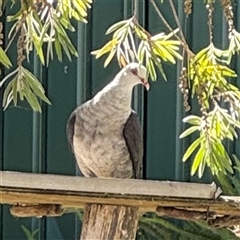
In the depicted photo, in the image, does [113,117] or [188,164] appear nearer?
→ [113,117]

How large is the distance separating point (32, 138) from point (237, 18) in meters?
0.84

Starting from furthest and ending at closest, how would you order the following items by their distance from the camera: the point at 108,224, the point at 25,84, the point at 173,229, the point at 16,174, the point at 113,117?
the point at 173,229 < the point at 113,117 < the point at 25,84 < the point at 108,224 < the point at 16,174

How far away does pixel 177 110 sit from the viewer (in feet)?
11.1

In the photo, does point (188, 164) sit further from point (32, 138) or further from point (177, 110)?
point (32, 138)

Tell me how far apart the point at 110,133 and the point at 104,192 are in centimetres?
62

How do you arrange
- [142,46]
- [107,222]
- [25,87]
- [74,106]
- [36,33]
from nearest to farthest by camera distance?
[107,222] → [25,87] → [36,33] → [142,46] → [74,106]

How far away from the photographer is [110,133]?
7.64 feet

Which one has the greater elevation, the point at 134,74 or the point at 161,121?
the point at 134,74

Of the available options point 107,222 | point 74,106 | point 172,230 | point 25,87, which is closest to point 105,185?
point 107,222

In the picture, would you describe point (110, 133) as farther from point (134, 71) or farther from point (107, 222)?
point (107, 222)

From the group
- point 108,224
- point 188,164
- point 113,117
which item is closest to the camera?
point 108,224

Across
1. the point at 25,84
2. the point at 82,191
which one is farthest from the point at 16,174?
the point at 25,84

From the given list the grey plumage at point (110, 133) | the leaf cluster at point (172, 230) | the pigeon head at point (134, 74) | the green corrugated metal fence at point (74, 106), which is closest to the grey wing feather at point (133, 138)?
the grey plumage at point (110, 133)

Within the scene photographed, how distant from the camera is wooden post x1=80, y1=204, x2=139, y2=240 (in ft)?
6.18
